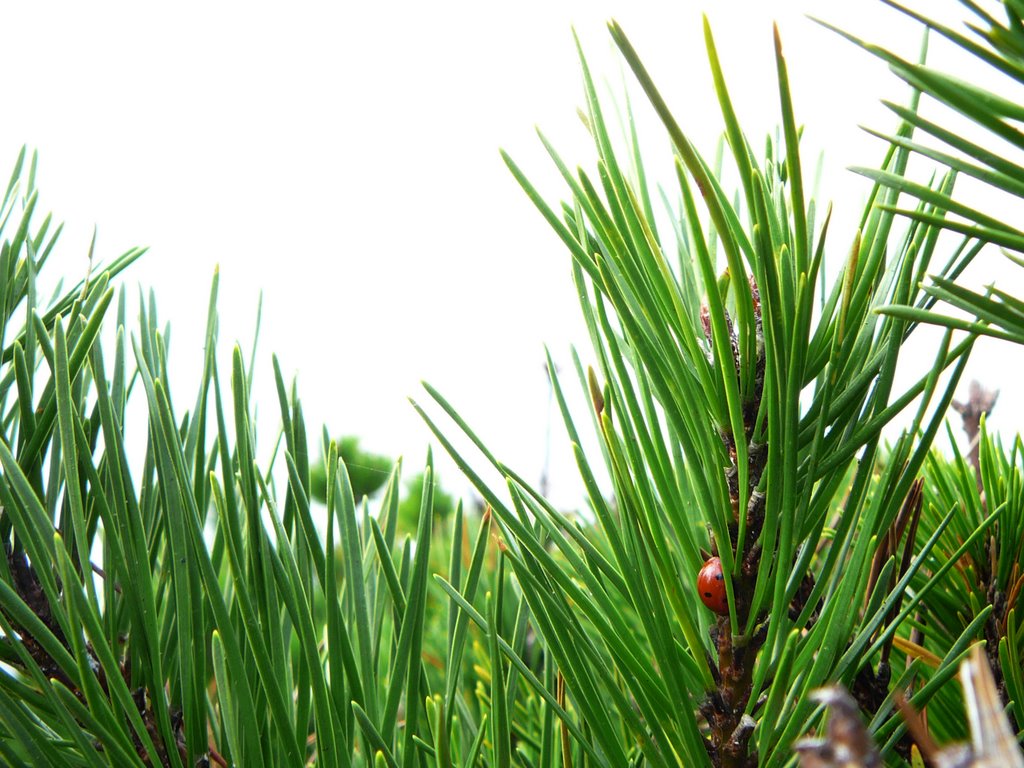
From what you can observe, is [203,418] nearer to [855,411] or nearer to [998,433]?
[855,411]

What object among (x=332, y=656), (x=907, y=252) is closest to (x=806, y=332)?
(x=907, y=252)

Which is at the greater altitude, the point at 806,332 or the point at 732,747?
the point at 806,332

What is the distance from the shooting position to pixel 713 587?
0.92ft

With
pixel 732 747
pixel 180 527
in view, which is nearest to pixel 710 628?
pixel 732 747

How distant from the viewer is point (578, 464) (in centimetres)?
27

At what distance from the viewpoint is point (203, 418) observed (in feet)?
→ 1.10

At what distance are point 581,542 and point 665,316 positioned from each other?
0.25ft

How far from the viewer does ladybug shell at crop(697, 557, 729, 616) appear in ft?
0.92

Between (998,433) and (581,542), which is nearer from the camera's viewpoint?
(581,542)

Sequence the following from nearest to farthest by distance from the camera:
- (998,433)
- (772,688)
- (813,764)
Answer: (813,764) < (772,688) < (998,433)

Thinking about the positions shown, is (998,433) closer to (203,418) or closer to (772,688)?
(772,688)

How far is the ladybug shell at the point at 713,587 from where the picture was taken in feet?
0.92

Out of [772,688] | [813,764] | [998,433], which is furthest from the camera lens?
[998,433]

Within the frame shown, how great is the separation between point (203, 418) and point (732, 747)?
209 mm
